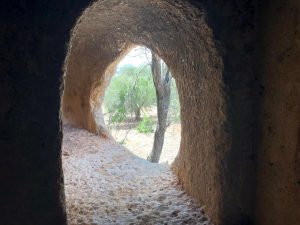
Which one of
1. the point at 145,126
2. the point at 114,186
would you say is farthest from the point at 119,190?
the point at 145,126

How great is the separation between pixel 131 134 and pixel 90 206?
249 inches

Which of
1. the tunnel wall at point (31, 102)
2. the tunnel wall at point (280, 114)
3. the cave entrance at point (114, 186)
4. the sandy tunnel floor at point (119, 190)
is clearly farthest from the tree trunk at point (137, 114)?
the tunnel wall at point (31, 102)

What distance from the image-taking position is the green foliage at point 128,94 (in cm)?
688

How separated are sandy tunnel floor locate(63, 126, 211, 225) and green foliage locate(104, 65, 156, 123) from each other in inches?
145

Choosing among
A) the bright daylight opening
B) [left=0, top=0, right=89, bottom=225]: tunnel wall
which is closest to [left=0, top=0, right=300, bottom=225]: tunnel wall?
[left=0, top=0, right=89, bottom=225]: tunnel wall

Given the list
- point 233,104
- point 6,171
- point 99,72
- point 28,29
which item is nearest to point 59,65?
point 28,29

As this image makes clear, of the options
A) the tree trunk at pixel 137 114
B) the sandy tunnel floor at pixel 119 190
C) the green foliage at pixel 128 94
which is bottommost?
the sandy tunnel floor at pixel 119 190

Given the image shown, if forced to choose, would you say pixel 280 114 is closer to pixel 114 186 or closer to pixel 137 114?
pixel 114 186

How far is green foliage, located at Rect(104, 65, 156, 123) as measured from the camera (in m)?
6.88

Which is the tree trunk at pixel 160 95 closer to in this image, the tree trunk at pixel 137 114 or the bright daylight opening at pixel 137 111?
the bright daylight opening at pixel 137 111

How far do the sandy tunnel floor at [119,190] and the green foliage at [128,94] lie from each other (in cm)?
370

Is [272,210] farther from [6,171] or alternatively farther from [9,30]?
[9,30]

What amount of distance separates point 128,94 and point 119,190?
16.0 ft

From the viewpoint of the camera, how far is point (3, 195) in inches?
48.9
